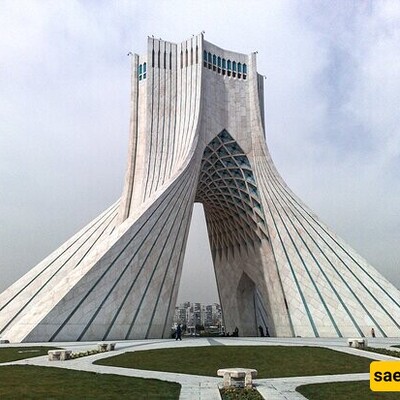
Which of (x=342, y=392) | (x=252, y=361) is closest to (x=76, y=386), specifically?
(x=342, y=392)

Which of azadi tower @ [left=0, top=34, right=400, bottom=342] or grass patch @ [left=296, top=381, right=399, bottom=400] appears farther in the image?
azadi tower @ [left=0, top=34, right=400, bottom=342]

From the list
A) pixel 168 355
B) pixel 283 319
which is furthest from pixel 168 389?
pixel 283 319

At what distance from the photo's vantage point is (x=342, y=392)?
6.88 metres

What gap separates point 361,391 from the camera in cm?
694

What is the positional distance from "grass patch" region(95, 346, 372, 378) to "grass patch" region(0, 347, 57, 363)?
89.7 inches

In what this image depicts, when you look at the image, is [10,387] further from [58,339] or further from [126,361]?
[58,339]

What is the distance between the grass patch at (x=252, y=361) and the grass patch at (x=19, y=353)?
7.48 feet

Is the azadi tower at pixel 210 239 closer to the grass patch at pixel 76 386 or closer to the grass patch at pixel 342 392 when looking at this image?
the grass patch at pixel 76 386

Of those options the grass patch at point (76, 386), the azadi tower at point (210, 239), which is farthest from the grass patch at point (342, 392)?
the azadi tower at point (210, 239)

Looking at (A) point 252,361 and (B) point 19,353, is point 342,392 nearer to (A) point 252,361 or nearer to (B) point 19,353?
(A) point 252,361

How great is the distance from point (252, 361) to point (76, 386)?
487 centimetres

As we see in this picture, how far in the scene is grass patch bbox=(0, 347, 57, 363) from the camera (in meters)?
10.9

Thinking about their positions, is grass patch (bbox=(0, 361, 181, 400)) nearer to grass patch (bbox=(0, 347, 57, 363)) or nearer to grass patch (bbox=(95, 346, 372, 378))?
grass patch (bbox=(95, 346, 372, 378))

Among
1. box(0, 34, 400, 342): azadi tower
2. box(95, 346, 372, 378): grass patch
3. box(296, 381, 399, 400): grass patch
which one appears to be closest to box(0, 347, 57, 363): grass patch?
box(95, 346, 372, 378): grass patch
